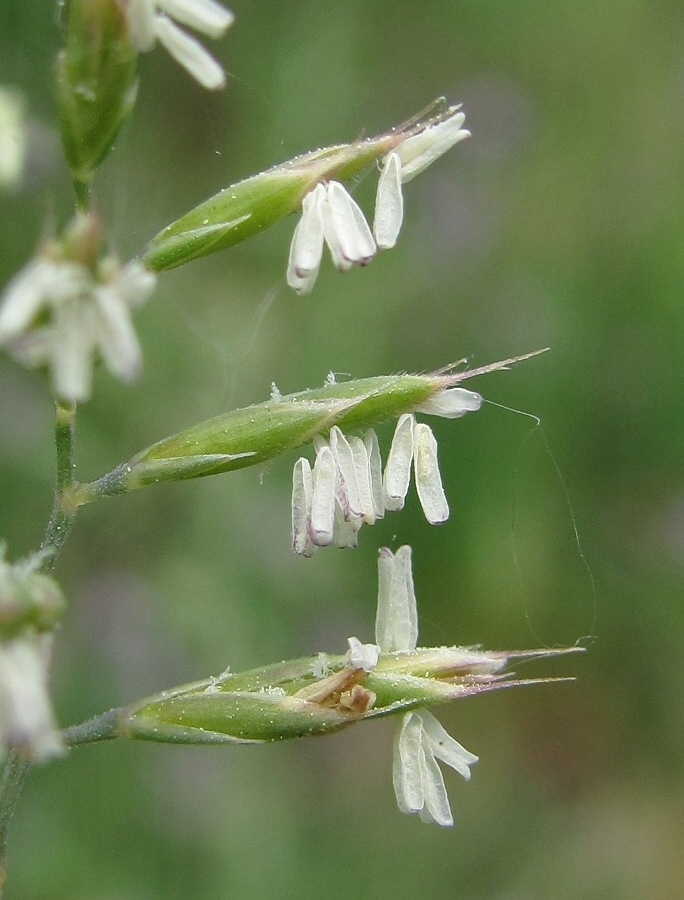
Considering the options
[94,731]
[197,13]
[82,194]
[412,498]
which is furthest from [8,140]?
[412,498]

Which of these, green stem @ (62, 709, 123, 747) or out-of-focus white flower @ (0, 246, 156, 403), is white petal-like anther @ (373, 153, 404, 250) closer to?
out-of-focus white flower @ (0, 246, 156, 403)

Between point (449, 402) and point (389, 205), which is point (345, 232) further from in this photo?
point (449, 402)

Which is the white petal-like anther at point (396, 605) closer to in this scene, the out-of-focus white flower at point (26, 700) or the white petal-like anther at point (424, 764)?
the white petal-like anther at point (424, 764)

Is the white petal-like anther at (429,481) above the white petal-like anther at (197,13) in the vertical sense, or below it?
below

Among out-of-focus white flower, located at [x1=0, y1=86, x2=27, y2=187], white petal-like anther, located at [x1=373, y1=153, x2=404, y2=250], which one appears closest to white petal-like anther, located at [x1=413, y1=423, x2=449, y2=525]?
white petal-like anther, located at [x1=373, y1=153, x2=404, y2=250]

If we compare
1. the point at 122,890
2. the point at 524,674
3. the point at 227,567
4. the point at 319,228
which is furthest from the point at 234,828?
the point at 319,228

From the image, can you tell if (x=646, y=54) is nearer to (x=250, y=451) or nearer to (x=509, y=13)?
(x=509, y=13)

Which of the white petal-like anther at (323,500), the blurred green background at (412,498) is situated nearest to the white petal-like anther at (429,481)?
the white petal-like anther at (323,500)

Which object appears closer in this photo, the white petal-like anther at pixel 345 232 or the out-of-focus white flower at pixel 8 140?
the white petal-like anther at pixel 345 232
